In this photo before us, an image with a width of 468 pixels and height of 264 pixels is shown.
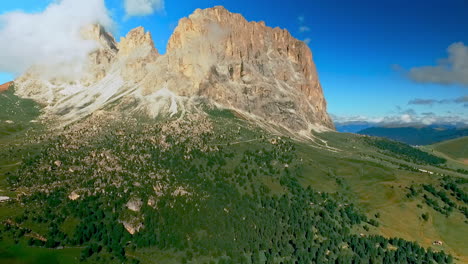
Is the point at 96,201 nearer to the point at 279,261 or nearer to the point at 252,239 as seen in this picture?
the point at 252,239

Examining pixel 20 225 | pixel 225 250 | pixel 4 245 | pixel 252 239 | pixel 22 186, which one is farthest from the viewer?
pixel 22 186

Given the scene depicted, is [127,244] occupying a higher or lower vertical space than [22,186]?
lower

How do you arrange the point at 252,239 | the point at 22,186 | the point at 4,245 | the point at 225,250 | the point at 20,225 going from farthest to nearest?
the point at 22,186 → the point at 252,239 → the point at 225,250 → the point at 20,225 → the point at 4,245

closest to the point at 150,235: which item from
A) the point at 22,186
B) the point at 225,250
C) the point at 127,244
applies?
the point at 127,244

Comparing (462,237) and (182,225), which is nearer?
(182,225)

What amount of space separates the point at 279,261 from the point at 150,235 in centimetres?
6678

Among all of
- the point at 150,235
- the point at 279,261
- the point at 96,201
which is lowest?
the point at 279,261

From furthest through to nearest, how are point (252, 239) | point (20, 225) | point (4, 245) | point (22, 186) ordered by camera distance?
point (22, 186) → point (252, 239) → point (20, 225) → point (4, 245)

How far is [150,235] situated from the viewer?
17012cm

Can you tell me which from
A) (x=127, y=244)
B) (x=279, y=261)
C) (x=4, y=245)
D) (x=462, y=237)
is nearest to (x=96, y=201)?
(x=127, y=244)

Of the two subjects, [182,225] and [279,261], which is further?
[182,225]

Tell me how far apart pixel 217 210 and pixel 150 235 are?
145 ft

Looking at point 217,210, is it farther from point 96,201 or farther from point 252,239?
point 96,201

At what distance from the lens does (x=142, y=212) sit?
185m
